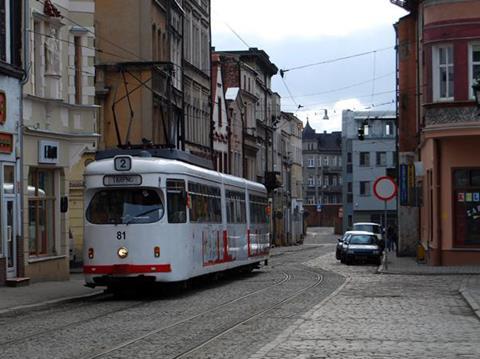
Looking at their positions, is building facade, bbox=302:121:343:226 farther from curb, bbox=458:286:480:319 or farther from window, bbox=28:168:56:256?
curb, bbox=458:286:480:319

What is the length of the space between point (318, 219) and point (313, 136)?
28972 millimetres

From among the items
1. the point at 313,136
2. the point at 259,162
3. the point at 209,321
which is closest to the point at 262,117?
the point at 259,162

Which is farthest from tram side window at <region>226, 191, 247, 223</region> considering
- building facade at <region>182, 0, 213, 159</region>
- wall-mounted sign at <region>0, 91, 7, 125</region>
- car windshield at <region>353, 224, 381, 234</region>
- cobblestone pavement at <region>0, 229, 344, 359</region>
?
car windshield at <region>353, 224, 381, 234</region>

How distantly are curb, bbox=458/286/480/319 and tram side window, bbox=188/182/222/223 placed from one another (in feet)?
21.6

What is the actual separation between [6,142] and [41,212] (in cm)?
372

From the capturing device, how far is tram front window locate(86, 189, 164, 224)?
81.0ft

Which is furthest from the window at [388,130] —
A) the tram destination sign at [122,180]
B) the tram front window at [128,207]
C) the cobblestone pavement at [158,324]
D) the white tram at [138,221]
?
the tram destination sign at [122,180]

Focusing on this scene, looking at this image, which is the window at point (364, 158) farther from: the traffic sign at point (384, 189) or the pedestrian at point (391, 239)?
the traffic sign at point (384, 189)

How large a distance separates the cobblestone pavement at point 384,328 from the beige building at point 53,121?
361 inches

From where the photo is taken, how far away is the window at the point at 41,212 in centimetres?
3080

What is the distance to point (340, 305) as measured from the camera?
72.5ft

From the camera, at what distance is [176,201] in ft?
82.9

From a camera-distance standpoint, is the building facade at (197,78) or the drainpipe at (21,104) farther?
the building facade at (197,78)

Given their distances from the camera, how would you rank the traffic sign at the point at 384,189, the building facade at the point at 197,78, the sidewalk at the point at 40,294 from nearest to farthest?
1. the sidewalk at the point at 40,294
2. the traffic sign at the point at 384,189
3. the building facade at the point at 197,78
